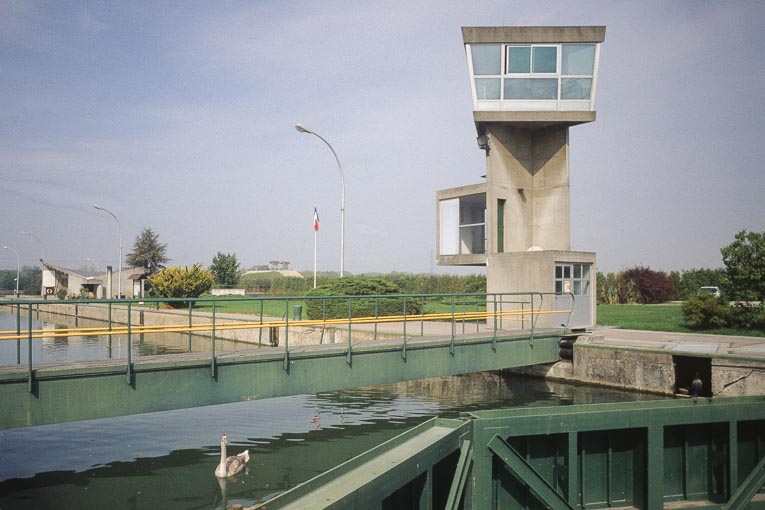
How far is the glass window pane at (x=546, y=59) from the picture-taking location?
23.5 m

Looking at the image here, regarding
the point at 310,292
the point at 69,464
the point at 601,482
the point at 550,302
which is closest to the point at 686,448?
the point at 601,482

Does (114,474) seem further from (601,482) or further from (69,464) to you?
(601,482)

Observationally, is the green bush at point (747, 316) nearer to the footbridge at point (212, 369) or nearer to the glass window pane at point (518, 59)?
the footbridge at point (212, 369)

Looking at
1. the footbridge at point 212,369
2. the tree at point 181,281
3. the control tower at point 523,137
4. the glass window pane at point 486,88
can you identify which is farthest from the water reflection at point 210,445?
the tree at point 181,281

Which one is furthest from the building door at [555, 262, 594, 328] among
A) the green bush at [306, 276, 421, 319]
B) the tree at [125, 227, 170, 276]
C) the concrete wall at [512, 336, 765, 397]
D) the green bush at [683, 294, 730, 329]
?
the tree at [125, 227, 170, 276]

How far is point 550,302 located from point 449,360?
7.64m

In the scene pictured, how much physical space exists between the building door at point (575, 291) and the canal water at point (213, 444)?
3.33 metres

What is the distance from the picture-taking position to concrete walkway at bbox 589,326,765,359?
1587 cm

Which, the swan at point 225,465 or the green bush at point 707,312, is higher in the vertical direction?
the green bush at point 707,312

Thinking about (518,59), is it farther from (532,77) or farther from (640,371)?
(640,371)

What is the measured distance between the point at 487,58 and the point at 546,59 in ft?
7.82

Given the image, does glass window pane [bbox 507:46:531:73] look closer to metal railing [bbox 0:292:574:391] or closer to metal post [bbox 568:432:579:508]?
metal railing [bbox 0:292:574:391]

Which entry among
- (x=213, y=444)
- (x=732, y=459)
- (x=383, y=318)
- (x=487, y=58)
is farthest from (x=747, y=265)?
(x=213, y=444)

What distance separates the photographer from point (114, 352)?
25859mm
